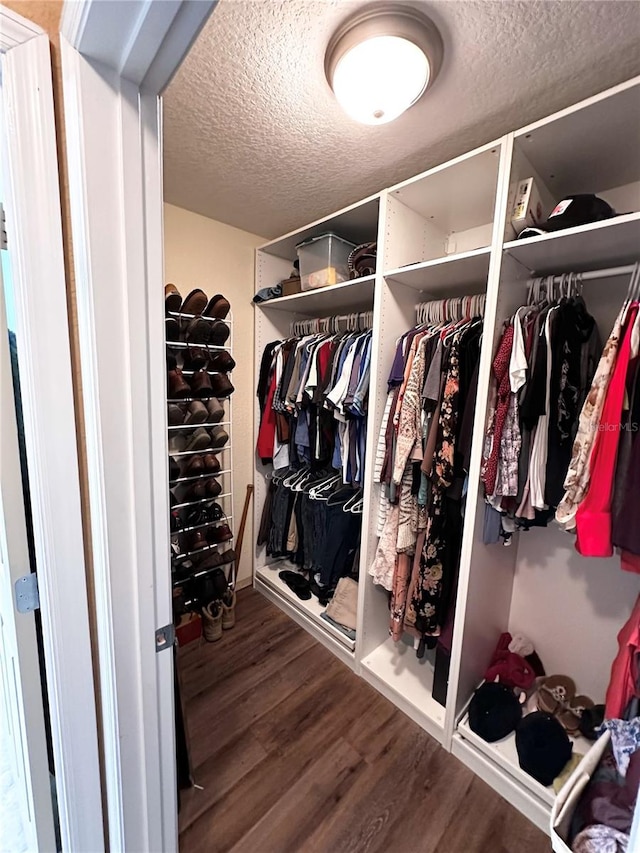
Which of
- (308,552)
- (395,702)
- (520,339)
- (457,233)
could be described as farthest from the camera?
(308,552)

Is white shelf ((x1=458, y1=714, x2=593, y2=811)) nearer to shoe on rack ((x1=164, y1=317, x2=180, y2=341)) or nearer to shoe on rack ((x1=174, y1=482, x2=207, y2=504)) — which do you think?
shoe on rack ((x1=174, y1=482, x2=207, y2=504))

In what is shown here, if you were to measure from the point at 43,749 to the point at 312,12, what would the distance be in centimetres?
206

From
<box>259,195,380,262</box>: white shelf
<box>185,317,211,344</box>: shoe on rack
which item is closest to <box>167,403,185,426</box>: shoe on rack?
<box>185,317,211,344</box>: shoe on rack

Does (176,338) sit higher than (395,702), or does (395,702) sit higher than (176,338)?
(176,338)

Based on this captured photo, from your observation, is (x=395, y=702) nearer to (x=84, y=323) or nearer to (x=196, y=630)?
(x=196, y=630)

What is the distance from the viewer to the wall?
6.54ft

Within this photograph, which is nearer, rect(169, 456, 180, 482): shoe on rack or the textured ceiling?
the textured ceiling

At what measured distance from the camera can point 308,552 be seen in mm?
2229

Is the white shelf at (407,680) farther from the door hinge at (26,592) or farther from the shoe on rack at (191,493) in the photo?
the door hinge at (26,592)

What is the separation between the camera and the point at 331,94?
3.81ft

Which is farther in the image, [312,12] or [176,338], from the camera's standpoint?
[176,338]

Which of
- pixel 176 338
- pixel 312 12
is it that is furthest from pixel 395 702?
pixel 312 12

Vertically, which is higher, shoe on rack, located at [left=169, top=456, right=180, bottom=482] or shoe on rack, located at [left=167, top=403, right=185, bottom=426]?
shoe on rack, located at [left=167, top=403, right=185, bottom=426]

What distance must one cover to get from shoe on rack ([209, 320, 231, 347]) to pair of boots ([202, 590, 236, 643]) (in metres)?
1.48
